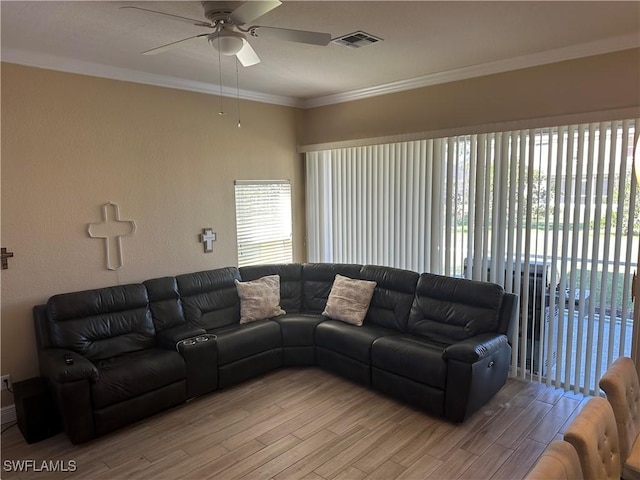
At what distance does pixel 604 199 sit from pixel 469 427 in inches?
82.0

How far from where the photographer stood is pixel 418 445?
3055 mm

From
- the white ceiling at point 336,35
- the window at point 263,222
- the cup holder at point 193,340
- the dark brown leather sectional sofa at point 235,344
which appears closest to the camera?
the white ceiling at point 336,35

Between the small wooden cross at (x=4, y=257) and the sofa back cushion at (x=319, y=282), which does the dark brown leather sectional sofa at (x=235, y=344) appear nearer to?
the sofa back cushion at (x=319, y=282)

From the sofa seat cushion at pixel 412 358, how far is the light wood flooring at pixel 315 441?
0.31 m

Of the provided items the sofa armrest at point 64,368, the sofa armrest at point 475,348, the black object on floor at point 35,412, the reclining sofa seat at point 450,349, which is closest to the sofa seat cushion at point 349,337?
the reclining sofa seat at point 450,349

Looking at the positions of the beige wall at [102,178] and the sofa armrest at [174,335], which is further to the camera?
the sofa armrest at [174,335]

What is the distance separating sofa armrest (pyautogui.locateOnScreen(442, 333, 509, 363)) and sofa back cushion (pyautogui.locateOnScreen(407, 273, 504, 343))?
190 mm

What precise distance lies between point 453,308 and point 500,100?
193 centimetres

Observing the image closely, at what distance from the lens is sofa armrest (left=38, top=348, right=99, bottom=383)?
2941mm

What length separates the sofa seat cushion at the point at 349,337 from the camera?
388cm

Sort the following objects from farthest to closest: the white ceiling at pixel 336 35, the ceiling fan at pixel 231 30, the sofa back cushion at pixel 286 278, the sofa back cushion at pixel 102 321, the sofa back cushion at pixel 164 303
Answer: the sofa back cushion at pixel 286 278 → the sofa back cushion at pixel 164 303 → the sofa back cushion at pixel 102 321 → the white ceiling at pixel 336 35 → the ceiling fan at pixel 231 30

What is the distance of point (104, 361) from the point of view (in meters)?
3.44

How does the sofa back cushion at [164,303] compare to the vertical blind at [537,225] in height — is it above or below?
below
